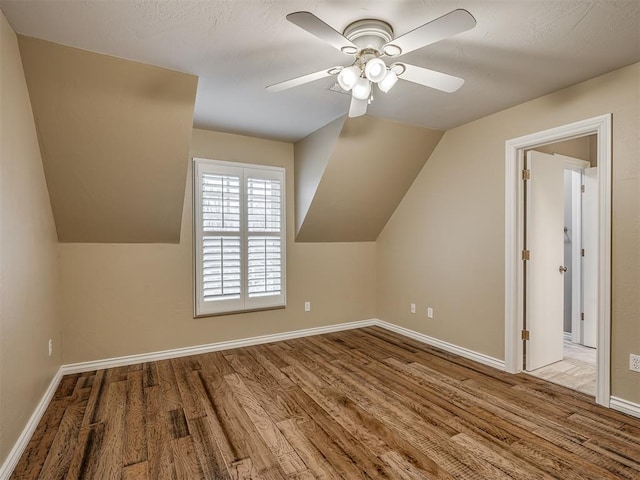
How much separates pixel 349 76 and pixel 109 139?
1.99 m

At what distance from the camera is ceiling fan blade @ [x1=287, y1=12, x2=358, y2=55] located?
142 cm

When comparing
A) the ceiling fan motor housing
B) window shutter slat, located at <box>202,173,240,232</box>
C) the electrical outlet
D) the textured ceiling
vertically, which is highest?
the textured ceiling

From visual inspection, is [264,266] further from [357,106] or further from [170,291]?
[357,106]

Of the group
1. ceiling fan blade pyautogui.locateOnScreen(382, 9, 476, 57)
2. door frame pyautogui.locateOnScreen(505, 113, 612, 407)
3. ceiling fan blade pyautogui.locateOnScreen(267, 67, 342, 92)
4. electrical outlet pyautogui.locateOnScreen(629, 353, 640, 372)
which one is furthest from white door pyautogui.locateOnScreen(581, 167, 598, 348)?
ceiling fan blade pyautogui.locateOnScreen(267, 67, 342, 92)

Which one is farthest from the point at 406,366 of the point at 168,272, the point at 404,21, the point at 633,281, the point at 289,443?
the point at 404,21

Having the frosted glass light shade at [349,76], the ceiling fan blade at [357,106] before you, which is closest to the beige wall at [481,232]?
the ceiling fan blade at [357,106]

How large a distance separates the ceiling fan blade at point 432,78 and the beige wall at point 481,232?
1407mm

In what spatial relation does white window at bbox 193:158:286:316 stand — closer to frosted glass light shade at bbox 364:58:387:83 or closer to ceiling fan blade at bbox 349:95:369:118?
ceiling fan blade at bbox 349:95:369:118

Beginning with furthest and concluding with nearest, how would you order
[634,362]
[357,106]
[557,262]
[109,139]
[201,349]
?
[201,349], [557,262], [109,139], [634,362], [357,106]

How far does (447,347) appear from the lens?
3797 mm

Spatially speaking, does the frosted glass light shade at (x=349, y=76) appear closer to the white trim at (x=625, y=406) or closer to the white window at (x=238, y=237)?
the white window at (x=238, y=237)

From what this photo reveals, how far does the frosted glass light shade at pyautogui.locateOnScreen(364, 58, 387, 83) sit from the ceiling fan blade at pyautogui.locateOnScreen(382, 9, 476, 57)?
0.23 feet

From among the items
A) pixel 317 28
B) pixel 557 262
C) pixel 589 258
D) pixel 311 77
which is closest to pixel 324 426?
pixel 311 77

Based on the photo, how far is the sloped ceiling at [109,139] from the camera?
7.44 ft
